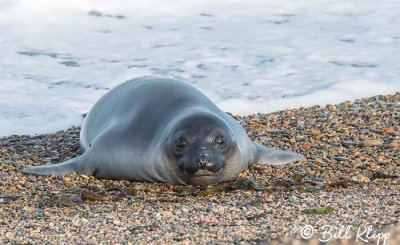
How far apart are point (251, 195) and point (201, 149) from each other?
51 cm

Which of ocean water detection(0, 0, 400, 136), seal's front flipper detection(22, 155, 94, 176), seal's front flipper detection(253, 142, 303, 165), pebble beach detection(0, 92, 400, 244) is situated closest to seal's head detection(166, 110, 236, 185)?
pebble beach detection(0, 92, 400, 244)

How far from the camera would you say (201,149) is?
633 centimetres

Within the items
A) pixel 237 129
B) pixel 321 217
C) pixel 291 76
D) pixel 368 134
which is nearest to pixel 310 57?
pixel 291 76

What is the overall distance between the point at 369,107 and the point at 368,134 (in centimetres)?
114

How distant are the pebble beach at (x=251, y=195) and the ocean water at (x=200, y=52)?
1.78 meters

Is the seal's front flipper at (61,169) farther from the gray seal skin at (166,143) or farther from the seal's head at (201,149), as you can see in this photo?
the seal's head at (201,149)

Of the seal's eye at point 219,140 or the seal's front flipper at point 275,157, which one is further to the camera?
the seal's front flipper at point 275,157

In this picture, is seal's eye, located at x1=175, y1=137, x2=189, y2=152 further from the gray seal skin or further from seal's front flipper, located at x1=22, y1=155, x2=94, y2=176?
seal's front flipper, located at x1=22, y1=155, x2=94, y2=176

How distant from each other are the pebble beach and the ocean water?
5.85ft

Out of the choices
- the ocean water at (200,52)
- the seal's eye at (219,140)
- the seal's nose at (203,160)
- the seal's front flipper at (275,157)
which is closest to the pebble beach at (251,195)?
the seal's front flipper at (275,157)

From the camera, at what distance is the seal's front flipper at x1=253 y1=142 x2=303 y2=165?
7066mm

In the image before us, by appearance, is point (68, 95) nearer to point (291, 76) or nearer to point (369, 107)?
point (291, 76)

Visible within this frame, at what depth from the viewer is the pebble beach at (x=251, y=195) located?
4.69 meters

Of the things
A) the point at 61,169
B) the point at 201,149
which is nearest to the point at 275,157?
the point at 201,149
